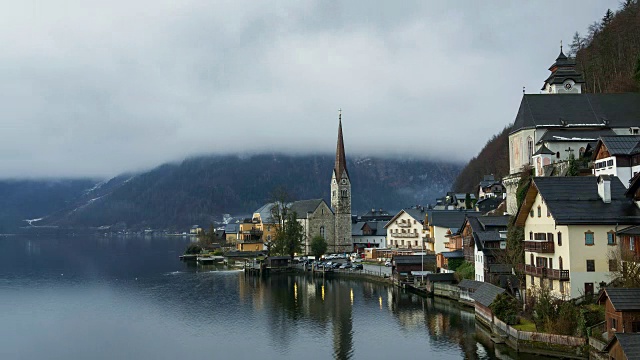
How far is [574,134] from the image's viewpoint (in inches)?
2447

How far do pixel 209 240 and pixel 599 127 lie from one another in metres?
97.6

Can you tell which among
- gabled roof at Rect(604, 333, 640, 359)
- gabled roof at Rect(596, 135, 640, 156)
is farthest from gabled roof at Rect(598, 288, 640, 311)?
gabled roof at Rect(596, 135, 640, 156)

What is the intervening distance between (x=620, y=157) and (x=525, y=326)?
15111 millimetres

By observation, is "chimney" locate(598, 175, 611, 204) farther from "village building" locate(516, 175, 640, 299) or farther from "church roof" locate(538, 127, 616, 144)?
"church roof" locate(538, 127, 616, 144)

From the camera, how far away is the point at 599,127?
206 feet

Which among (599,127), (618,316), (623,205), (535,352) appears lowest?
(535,352)

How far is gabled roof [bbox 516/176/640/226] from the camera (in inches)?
1522

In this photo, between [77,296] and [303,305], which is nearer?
[303,305]

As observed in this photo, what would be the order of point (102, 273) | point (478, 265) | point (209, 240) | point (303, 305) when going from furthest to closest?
point (209, 240)
point (102, 273)
point (303, 305)
point (478, 265)

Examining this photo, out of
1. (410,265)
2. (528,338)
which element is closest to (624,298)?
(528,338)

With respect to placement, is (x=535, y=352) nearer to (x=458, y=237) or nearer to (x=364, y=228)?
(x=458, y=237)

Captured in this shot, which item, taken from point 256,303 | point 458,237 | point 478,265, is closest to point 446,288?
point 478,265

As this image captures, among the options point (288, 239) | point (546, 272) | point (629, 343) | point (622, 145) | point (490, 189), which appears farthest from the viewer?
point (288, 239)

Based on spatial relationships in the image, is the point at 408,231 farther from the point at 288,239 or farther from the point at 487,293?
the point at 487,293
